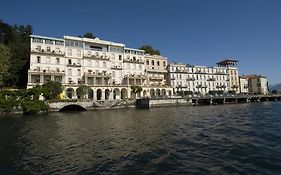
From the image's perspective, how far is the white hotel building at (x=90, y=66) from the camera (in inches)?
3130

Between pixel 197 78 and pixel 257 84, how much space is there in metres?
51.8

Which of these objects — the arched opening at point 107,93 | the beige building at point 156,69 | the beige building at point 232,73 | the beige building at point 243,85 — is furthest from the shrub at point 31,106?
the beige building at point 243,85

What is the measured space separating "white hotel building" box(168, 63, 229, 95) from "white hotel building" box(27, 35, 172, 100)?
16.9 meters

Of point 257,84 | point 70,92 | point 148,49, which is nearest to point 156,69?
point 148,49

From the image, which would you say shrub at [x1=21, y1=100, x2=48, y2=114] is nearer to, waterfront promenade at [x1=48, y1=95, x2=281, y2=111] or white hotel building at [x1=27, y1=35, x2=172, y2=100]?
waterfront promenade at [x1=48, y1=95, x2=281, y2=111]

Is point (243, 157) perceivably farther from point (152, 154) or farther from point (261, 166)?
point (152, 154)

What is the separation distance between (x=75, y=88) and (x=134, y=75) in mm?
25354

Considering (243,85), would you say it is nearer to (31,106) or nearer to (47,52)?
(47,52)

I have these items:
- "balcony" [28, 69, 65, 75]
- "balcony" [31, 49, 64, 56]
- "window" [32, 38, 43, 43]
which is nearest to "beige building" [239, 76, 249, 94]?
"balcony" [28, 69, 65, 75]

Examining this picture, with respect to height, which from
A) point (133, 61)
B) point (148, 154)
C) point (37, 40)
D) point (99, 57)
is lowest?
point (148, 154)

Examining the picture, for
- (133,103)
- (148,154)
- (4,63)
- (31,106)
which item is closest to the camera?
(148,154)

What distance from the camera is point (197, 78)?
12594 cm

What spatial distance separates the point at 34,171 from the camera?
45.6 feet

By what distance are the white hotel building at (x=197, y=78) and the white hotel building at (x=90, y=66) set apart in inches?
664
